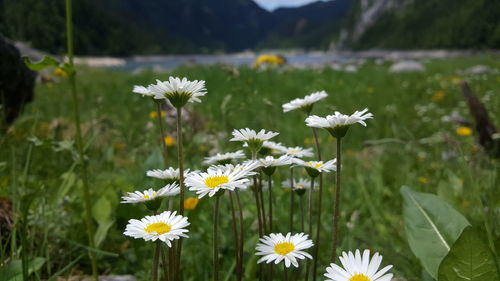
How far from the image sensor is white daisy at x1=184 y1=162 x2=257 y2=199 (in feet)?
2.64

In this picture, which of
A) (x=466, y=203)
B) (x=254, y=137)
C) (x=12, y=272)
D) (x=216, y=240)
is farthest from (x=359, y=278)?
(x=466, y=203)

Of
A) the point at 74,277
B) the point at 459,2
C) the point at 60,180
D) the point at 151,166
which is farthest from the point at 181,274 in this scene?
the point at 459,2

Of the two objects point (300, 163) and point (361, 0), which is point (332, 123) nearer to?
point (300, 163)

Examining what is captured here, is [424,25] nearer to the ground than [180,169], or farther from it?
farther from it

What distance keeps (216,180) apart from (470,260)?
24.0 inches

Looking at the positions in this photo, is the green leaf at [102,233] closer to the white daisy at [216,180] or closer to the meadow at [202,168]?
the meadow at [202,168]

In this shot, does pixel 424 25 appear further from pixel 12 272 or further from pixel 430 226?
pixel 12 272

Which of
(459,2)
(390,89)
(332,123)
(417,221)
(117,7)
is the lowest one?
(417,221)

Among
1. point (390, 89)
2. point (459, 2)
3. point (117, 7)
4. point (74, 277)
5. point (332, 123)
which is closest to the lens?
point (332, 123)

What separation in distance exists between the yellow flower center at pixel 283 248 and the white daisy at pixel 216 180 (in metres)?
0.16

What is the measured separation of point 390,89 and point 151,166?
22.6 ft

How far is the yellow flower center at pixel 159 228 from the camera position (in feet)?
2.61

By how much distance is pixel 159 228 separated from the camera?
31.7 inches

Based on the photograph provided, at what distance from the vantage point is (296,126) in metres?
4.81
